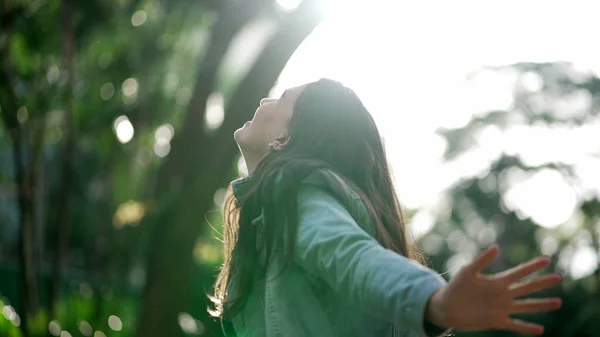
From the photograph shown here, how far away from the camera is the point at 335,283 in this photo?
1.65m

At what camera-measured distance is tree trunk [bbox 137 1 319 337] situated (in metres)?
5.08

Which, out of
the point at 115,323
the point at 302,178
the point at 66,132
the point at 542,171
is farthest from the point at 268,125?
the point at 542,171

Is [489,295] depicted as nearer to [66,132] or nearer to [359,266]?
[359,266]

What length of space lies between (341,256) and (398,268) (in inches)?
5.3

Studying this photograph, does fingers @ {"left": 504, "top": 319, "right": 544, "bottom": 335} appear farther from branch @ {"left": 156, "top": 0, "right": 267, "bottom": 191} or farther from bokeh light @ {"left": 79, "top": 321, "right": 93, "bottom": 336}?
bokeh light @ {"left": 79, "top": 321, "right": 93, "bottom": 336}

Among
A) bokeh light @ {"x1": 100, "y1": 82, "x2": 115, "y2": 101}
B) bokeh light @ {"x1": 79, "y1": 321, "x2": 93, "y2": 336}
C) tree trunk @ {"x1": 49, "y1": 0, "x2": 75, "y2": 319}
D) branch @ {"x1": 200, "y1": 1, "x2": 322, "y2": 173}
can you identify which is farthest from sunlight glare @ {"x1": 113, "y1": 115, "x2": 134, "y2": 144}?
branch @ {"x1": 200, "y1": 1, "x2": 322, "y2": 173}

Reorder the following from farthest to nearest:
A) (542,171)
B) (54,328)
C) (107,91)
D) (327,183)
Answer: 1. (542,171)
2. (107,91)
3. (54,328)
4. (327,183)

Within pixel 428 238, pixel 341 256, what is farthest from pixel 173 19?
pixel 428 238

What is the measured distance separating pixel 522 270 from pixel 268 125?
37.0 inches

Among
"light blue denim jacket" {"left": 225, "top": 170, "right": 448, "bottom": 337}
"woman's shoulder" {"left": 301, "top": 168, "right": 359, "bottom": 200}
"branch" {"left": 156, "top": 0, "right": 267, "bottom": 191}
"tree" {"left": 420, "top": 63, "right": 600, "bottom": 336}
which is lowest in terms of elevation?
"tree" {"left": 420, "top": 63, "right": 600, "bottom": 336}

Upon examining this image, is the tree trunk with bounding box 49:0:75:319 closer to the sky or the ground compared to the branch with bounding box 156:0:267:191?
closer to the ground

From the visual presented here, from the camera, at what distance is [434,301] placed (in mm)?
1459

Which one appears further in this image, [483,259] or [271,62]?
[271,62]

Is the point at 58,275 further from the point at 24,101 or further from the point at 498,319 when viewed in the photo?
the point at 498,319
